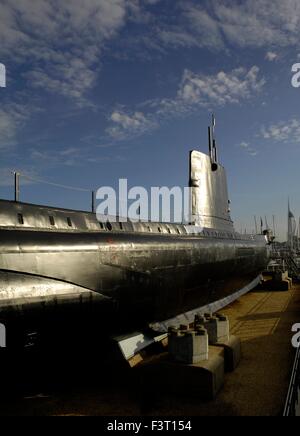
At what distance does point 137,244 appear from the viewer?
439 inches

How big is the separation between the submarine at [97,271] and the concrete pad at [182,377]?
52.3 inches

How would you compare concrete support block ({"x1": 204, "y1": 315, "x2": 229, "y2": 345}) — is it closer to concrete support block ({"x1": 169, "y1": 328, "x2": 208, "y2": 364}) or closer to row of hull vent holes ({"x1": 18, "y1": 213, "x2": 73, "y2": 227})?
concrete support block ({"x1": 169, "y1": 328, "x2": 208, "y2": 364})

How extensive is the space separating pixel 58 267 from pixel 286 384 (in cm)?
602

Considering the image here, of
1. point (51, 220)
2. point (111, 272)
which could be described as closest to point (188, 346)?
point (111, 272)

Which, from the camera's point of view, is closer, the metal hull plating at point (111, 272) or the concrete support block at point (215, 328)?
the metal hull plating at point (111, 272)

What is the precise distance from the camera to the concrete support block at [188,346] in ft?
29.0

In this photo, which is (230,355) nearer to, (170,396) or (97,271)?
(170,396)

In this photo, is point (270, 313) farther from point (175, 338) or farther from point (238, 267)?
point (175, 338)

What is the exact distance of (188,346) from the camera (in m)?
8.89

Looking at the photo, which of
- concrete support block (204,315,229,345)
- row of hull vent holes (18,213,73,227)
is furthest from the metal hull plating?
concrete support block (204,315,229,345)

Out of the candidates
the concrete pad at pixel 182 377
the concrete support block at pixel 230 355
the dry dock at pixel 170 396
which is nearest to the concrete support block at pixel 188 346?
the concrete pad at pixel 182 377

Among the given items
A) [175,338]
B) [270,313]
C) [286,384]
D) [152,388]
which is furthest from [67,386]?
[270,313]

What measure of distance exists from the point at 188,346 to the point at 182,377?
691 mm

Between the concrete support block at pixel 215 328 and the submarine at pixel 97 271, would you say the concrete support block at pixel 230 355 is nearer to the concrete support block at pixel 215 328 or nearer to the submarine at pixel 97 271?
the concrete support block at pixel 215 328
